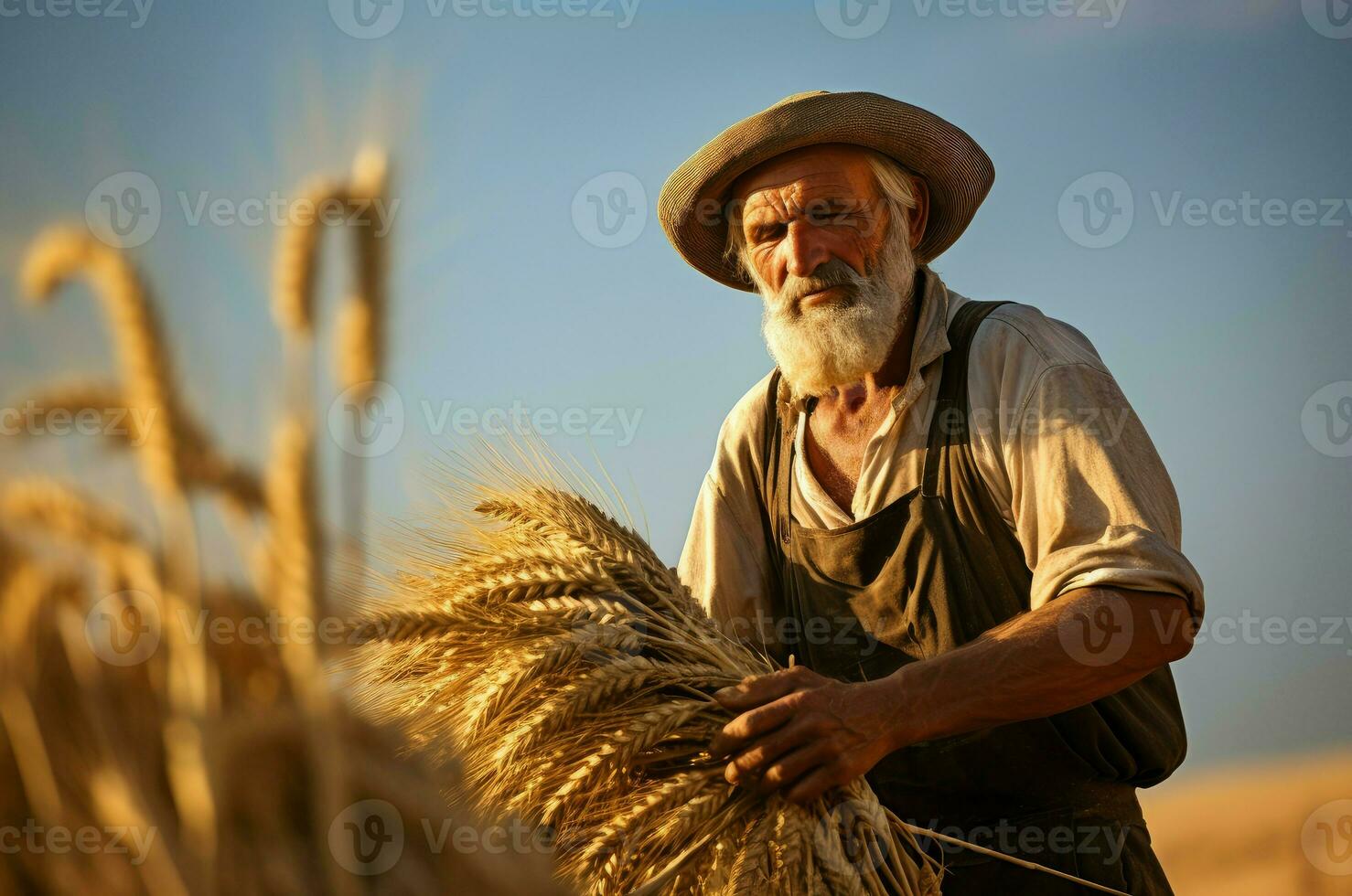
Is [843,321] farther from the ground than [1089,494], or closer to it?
farther from the ground

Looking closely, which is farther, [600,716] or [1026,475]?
[1026,475]

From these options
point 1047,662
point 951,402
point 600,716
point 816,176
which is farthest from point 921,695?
point 816,176

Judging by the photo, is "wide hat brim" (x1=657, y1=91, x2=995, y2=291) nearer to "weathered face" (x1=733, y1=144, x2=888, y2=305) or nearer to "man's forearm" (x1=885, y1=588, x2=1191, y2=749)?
"weathered face" (x1=733, y1=144, x2=888, y2=305)

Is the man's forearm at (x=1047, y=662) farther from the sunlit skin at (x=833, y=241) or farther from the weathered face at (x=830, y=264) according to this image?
the weathered face at (x=830, y=264)

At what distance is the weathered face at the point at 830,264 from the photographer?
2.70 metres

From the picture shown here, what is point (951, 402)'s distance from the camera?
8.32ft

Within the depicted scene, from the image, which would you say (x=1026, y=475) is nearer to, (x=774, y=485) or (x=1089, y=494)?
(x=1089, y=494)

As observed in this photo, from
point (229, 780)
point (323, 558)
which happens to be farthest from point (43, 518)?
point (323, 558)

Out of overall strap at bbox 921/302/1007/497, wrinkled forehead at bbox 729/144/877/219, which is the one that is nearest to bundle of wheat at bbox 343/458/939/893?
overall strap at bbox 921/302/1007/497

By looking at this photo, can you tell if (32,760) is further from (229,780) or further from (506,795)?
(506,795)

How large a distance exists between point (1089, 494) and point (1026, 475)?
0.51 ft

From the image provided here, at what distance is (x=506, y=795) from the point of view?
1.80 meters

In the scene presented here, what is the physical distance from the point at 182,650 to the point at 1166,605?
2193mm

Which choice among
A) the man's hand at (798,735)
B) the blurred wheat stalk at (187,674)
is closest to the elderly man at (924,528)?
the man's hand at (798,735)
